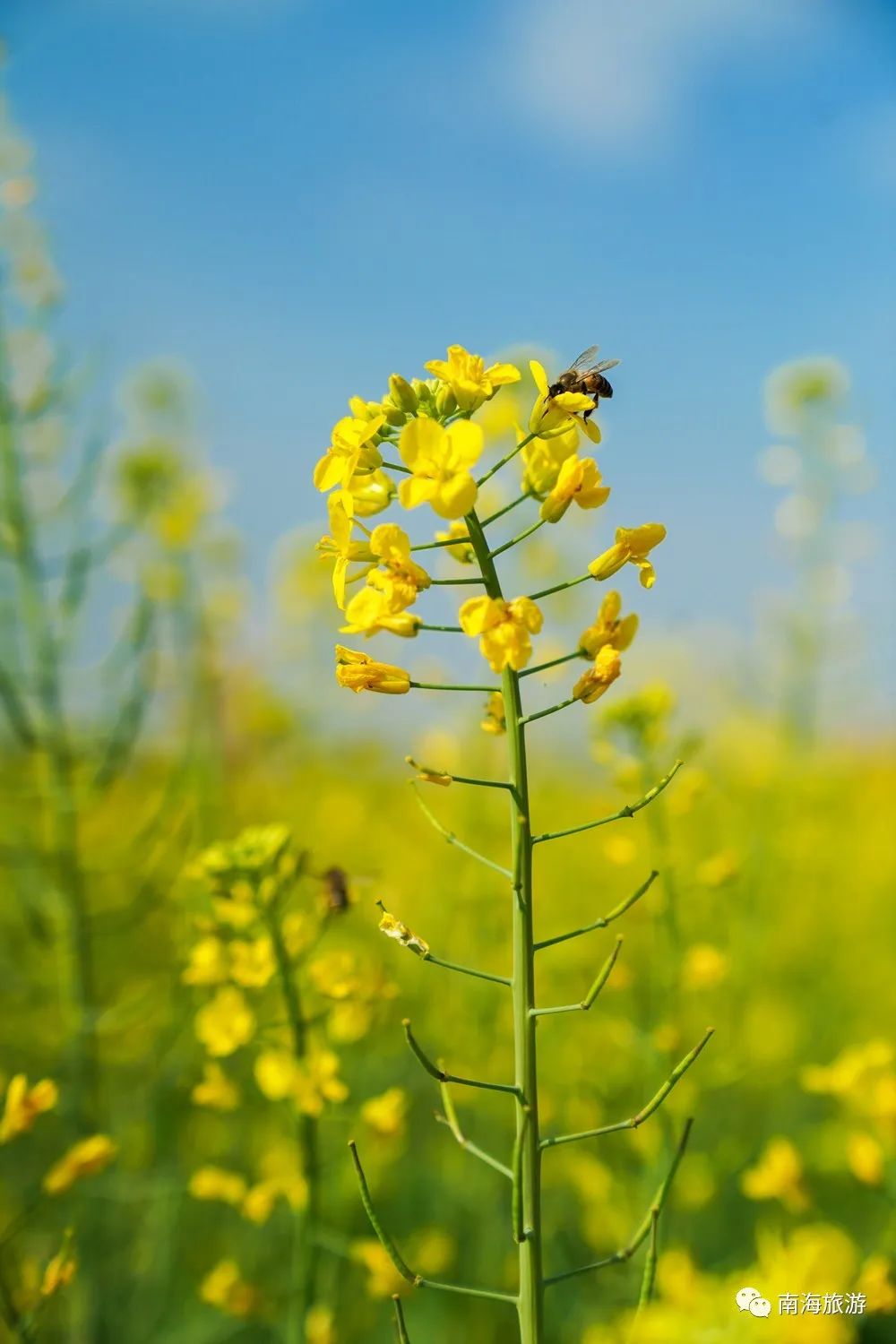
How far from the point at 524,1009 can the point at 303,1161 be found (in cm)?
83

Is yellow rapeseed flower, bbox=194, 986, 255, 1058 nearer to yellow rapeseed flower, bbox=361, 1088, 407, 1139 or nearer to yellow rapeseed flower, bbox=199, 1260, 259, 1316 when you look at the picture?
yellow rapeseed flower, bbox=361, 1088, 407, 1139

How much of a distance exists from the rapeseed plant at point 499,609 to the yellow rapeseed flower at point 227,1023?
677mm

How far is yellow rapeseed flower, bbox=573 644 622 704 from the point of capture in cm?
126

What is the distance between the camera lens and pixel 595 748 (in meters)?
2.44

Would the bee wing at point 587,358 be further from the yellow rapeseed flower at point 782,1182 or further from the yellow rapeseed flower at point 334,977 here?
the yellow rapeseed flower at point 782,1182

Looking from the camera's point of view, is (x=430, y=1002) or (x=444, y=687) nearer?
Answer: (x=444, y=687)

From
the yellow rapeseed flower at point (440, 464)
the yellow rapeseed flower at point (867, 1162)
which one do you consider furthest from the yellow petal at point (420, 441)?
the yellow rapeseed flower at point (867, 1162)

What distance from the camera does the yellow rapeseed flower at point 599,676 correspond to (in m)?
1.26

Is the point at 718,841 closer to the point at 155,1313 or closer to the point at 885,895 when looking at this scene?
the point at 885,895

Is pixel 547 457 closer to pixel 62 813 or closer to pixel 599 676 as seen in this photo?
pixel 599 676

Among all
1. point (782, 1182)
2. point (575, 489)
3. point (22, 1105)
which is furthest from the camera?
point (782, 1182)

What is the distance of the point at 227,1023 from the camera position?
188cm

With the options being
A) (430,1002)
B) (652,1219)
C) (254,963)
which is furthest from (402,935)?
(430,1002)

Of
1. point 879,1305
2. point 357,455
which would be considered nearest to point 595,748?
point 879,1305
